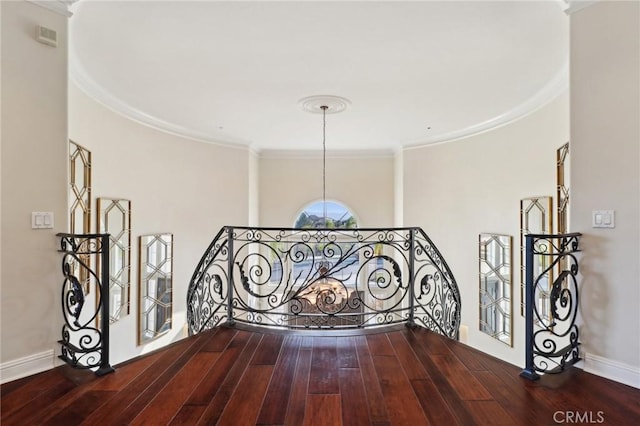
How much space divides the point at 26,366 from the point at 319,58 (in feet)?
10.9

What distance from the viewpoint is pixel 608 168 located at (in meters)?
2.25

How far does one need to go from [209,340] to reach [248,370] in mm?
730

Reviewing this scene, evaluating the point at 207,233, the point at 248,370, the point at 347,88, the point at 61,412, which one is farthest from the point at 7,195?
the point at 207,233

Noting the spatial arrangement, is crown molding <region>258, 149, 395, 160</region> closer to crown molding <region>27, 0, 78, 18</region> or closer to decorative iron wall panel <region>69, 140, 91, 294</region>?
decorative iron wall panel <region>69, 140, 91, 294</region>

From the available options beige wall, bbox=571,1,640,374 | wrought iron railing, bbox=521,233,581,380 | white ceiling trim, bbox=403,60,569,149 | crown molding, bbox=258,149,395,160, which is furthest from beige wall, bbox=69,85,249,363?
beige wall, bbox=571,1,640,374

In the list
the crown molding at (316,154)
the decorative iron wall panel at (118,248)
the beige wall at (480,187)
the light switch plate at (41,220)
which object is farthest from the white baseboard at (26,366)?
the crown molding at (316,154)

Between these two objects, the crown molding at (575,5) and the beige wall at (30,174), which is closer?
the beige wall at (30,174)

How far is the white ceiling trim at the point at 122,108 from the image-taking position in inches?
140

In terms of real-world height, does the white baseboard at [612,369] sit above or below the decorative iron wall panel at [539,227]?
below

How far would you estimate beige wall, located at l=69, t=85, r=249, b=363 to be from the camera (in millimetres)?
4207

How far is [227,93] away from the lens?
408cm

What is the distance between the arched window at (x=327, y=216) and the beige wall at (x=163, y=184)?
160 centimetres

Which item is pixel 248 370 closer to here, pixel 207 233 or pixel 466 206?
pixel 207 233

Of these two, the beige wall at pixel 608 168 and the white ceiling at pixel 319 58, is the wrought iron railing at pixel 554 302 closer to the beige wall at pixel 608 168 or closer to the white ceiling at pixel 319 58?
the beige wall at pixel 608 168
